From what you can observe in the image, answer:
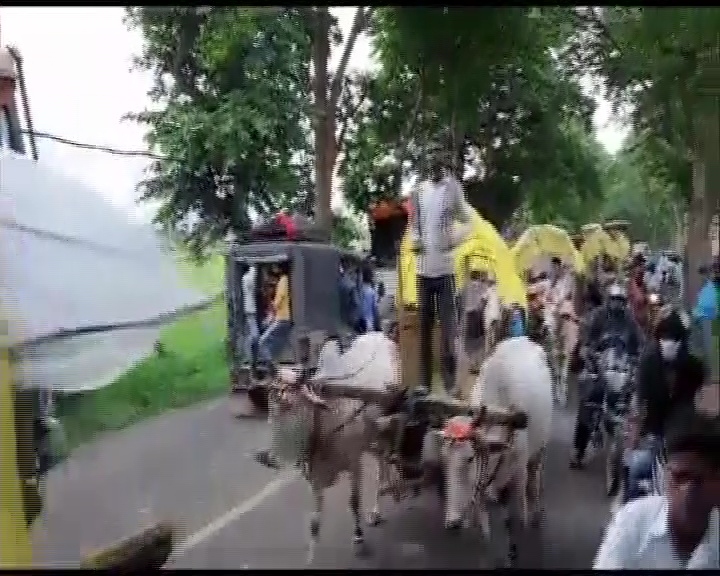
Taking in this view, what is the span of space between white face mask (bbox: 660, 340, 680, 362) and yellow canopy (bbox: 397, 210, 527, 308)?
1.00 feet

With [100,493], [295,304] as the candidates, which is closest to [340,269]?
[295,304]

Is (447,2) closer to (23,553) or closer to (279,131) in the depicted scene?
(279,131)

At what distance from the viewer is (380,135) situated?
213cm

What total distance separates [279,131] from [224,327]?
17.9 inches

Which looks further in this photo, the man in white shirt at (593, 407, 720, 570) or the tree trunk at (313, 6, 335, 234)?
the tree trunk at (313, 6, 335, 234)

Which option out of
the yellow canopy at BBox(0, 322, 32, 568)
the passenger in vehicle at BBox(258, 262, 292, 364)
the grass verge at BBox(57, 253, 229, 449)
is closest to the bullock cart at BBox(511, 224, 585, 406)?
the passenger in vehicle at BBox(258, 262, 292, 364)

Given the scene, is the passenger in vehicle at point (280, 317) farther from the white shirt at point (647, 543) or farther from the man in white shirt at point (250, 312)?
the white shirt at point (647, 543)

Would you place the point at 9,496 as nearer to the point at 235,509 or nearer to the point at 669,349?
the point at 235,509

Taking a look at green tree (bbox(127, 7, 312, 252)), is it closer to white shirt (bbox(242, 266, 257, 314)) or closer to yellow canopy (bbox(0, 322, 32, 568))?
white shirt (bbox(242, 266, 257, 314))

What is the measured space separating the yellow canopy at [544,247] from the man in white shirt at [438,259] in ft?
0.41

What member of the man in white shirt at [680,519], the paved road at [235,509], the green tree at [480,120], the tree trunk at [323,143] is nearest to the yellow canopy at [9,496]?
the paved road at [235,509]

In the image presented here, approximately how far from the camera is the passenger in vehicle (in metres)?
2.10

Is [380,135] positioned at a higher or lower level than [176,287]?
higher

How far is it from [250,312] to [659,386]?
2.92 feet
